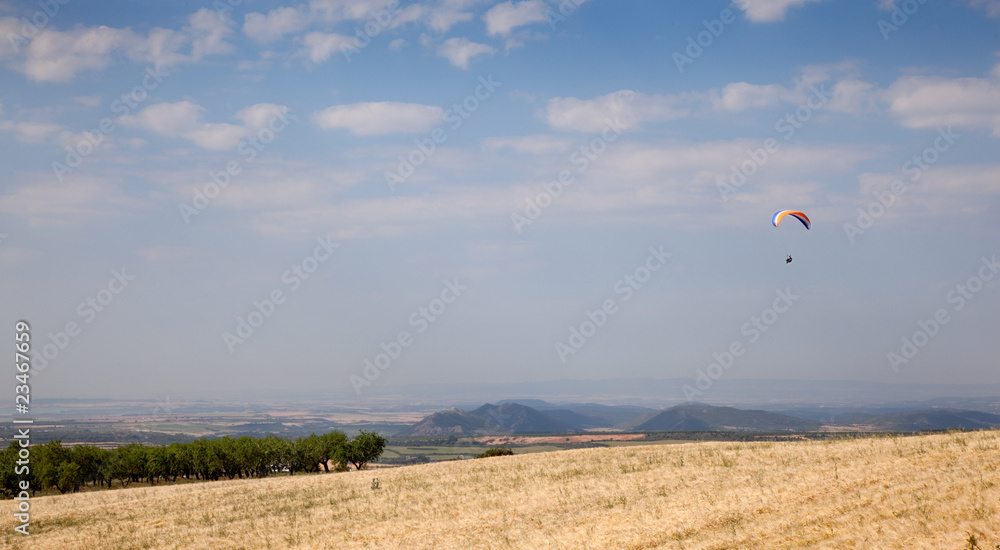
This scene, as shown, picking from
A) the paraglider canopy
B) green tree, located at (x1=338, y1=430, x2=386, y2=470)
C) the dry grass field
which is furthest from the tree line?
the paraglider canopy

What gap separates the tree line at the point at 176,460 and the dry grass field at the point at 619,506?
20.5 m

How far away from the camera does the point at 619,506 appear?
2819 cm

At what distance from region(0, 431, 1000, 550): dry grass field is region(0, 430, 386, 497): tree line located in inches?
808

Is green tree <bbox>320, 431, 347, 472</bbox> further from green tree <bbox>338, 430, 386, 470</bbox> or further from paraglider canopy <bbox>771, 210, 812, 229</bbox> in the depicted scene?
paraglider canopy <bbox>771, 210, 812, 229</bbox>

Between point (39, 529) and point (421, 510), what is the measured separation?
75.7 feet

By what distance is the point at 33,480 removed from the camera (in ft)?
209

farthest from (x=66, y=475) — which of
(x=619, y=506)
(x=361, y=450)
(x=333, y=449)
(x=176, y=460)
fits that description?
(x=619, y=506)

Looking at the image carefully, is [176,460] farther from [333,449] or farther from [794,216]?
[794,216]

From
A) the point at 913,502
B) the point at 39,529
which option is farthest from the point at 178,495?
the point at 913,502

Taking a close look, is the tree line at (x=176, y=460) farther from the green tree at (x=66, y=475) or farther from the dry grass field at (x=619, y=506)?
the dry grass field at (x=619, y=506)

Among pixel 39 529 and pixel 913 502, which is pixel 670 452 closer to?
pixel 913 502

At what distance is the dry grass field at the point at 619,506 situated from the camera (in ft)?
66.5

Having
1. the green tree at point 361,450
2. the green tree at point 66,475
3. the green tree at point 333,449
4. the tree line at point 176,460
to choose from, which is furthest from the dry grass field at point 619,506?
the green tree at point 361,450

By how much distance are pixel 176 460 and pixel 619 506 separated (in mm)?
61764
